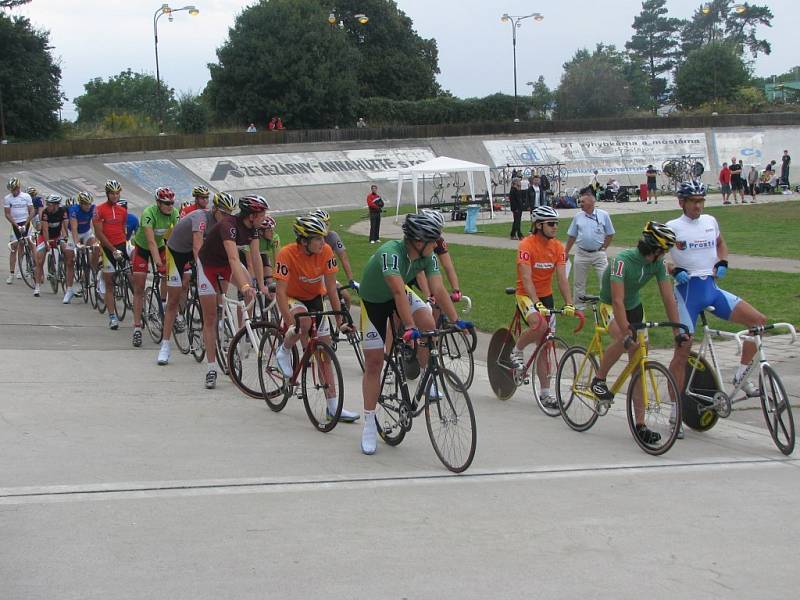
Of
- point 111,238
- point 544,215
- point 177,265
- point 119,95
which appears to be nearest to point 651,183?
point 111,238

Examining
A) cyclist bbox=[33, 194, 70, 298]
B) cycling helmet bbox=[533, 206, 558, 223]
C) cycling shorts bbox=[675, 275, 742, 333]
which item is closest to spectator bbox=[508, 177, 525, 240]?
cyclist bbox=[33, 194, 70, 298]

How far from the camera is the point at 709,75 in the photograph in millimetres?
110312

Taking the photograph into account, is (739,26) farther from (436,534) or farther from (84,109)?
(436,534)

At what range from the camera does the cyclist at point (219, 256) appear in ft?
32.3

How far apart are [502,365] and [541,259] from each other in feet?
3.54

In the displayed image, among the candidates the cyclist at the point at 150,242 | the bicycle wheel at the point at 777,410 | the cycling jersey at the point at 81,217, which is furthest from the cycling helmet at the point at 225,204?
the cycling jersey at the point at 81,217

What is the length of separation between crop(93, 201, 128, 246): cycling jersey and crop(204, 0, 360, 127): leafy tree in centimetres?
6064

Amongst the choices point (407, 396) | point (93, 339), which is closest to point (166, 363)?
point (93, 339)

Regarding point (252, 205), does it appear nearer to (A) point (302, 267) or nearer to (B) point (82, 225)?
(A) point (302, 267)

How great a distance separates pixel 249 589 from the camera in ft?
15.5

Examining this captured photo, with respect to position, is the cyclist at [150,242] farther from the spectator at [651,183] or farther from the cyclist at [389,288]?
the spectator at [651,183]

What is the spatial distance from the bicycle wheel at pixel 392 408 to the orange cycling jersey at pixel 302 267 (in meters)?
1.31

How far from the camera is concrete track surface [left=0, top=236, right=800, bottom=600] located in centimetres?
488

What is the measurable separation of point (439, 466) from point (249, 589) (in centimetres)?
270
